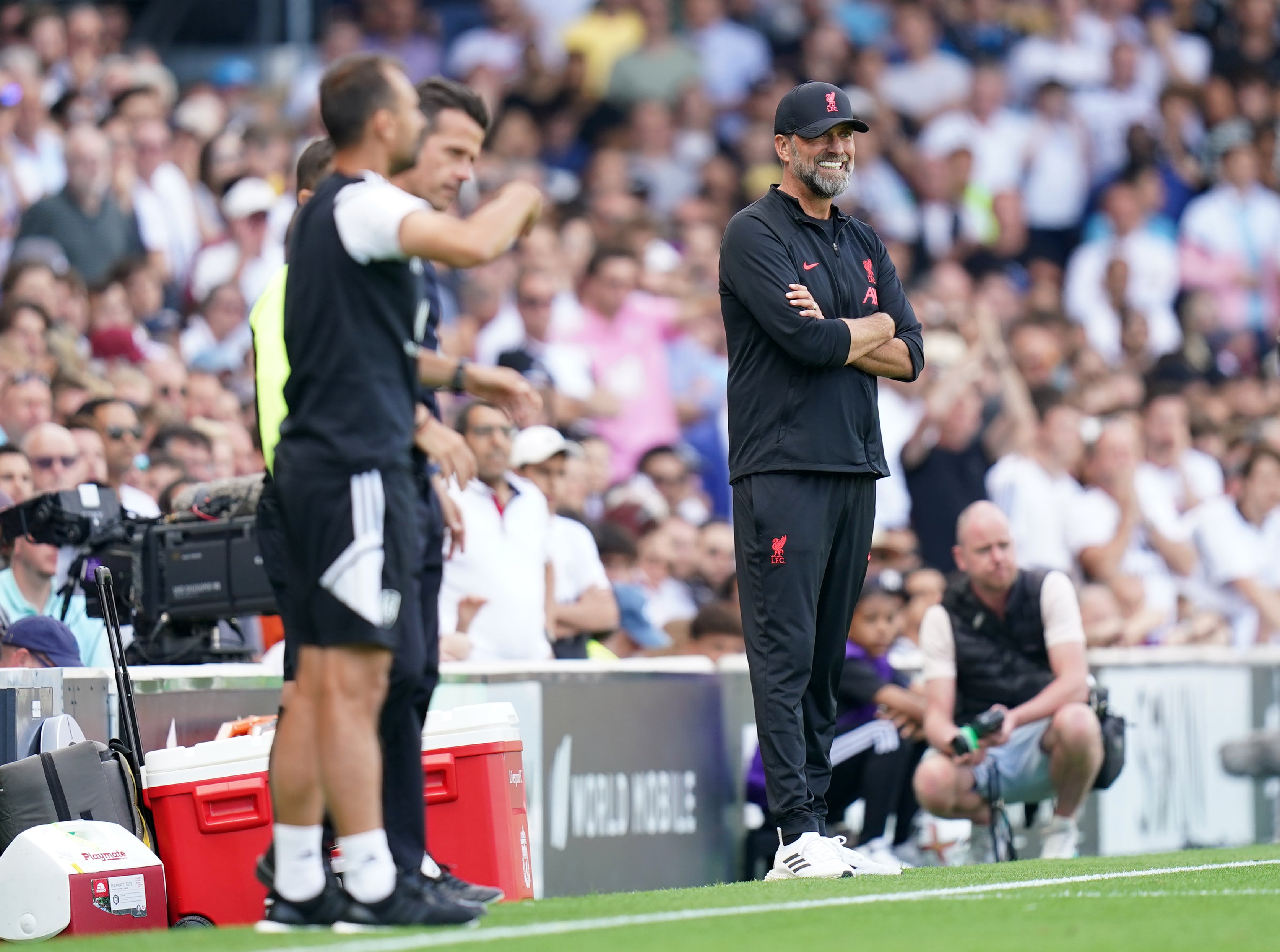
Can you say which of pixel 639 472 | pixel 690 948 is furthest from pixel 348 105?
pixel 639 472

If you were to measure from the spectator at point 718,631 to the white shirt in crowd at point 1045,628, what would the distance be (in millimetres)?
1198

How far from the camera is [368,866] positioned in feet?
15.4

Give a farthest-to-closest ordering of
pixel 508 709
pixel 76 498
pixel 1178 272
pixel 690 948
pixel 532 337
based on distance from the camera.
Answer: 1. pixel 1178 272
2. pixel 532 337
3. pixel 76 498
4. pixel 508 709
5. pixel 690 948

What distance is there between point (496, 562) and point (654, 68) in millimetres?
8576

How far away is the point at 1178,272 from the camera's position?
16.5 m

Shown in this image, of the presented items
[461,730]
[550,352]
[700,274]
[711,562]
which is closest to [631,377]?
[550,352]

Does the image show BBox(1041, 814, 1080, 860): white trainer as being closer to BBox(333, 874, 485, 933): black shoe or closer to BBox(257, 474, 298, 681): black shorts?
BBox(257, 474, 298, 681): black shorts

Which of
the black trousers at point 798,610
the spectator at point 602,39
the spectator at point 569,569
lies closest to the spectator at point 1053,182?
the spectator at point 602,39

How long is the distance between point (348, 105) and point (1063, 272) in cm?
1259

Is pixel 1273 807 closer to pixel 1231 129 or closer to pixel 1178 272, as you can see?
pixel 1178 272

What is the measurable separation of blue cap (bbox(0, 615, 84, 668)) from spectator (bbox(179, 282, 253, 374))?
4.50 m

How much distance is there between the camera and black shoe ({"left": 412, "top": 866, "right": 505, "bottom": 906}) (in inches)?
205

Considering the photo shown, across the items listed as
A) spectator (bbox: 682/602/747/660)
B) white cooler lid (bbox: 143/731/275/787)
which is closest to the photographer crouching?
spectator (bbox: 682/602/747/660)

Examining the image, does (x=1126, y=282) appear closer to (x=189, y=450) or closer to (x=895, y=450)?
(x=895, y=450)
